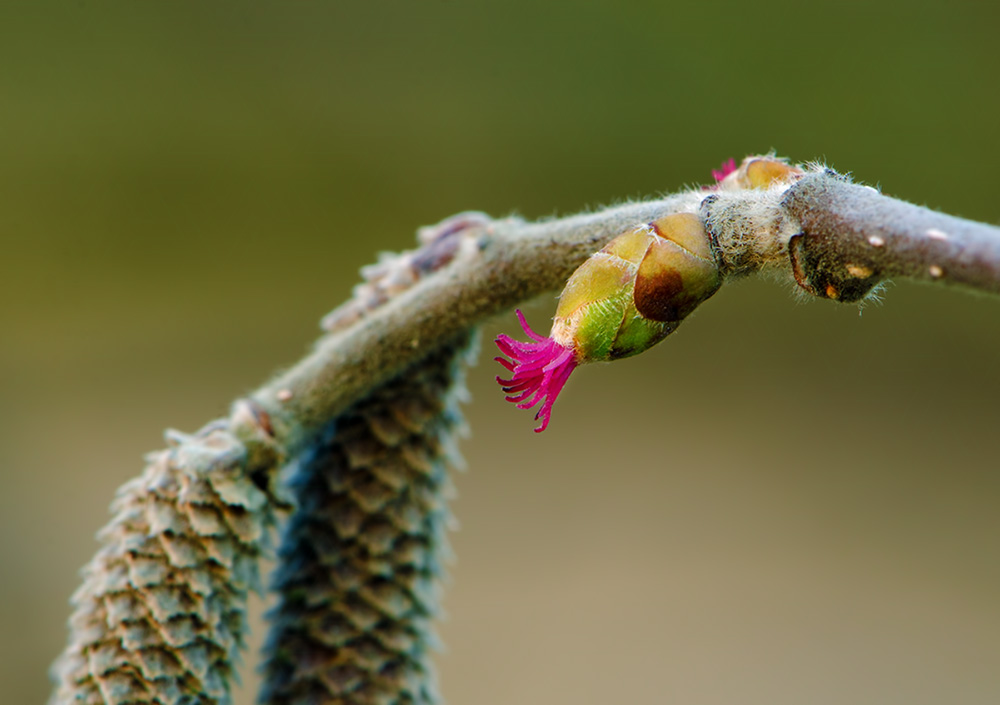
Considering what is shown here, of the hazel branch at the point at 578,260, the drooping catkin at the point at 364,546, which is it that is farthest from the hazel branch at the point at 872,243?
the drooping catkin at the point at 364,546

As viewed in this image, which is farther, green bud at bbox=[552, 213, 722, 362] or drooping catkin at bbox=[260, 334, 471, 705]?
drooping catkin at bbox=[260, 334, 471, 705]

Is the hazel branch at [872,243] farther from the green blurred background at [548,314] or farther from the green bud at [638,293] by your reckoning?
the green blurred background at [548,314]

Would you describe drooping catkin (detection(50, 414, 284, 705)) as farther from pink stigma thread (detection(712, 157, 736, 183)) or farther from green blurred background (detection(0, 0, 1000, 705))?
green blurred background (detection(0, 0, 1000, 705))

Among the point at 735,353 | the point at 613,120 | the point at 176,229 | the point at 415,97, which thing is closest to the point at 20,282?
the point at 176,229

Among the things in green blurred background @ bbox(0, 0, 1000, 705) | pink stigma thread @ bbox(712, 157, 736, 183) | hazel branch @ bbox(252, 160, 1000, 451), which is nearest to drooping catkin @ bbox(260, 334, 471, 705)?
hazel branch @ bbox(252, 160, 1000, 451)

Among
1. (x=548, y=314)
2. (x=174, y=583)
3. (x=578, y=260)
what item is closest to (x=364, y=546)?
(x=174, y=583)

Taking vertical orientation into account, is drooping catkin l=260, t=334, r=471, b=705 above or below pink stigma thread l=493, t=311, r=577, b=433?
above

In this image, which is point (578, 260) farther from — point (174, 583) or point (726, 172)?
point (174, 583)
